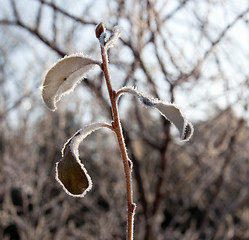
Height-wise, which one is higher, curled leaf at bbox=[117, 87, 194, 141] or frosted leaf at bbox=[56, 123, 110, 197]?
curled leaf at bbox=[117, 87, 194, 141]

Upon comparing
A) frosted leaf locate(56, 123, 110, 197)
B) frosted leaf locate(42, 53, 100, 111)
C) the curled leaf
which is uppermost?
frosted leaf locate(42, 53, 100, 111)

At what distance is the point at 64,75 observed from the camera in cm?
Answer: 55

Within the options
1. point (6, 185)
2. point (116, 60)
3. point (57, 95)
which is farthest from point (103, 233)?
point (57, 95)

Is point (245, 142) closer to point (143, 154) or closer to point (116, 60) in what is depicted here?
point (116, 60)

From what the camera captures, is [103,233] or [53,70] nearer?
[53,70]

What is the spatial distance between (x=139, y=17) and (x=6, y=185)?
87.5 inches

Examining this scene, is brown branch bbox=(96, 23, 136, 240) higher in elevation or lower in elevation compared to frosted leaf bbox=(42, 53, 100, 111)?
lower

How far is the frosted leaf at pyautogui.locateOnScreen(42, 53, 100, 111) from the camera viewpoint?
21.0 inches

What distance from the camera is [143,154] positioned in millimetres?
5336

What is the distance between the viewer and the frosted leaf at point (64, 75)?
0.53m

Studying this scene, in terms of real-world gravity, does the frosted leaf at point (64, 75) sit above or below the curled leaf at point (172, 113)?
above

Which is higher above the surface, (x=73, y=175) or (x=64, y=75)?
(x=64, y=75)

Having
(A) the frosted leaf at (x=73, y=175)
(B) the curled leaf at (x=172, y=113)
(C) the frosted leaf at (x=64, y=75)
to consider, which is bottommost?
(A) the frosted leaf at (x=73, y=175)

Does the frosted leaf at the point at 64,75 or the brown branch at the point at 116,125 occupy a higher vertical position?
the frosted leaf at the point at 64,75
